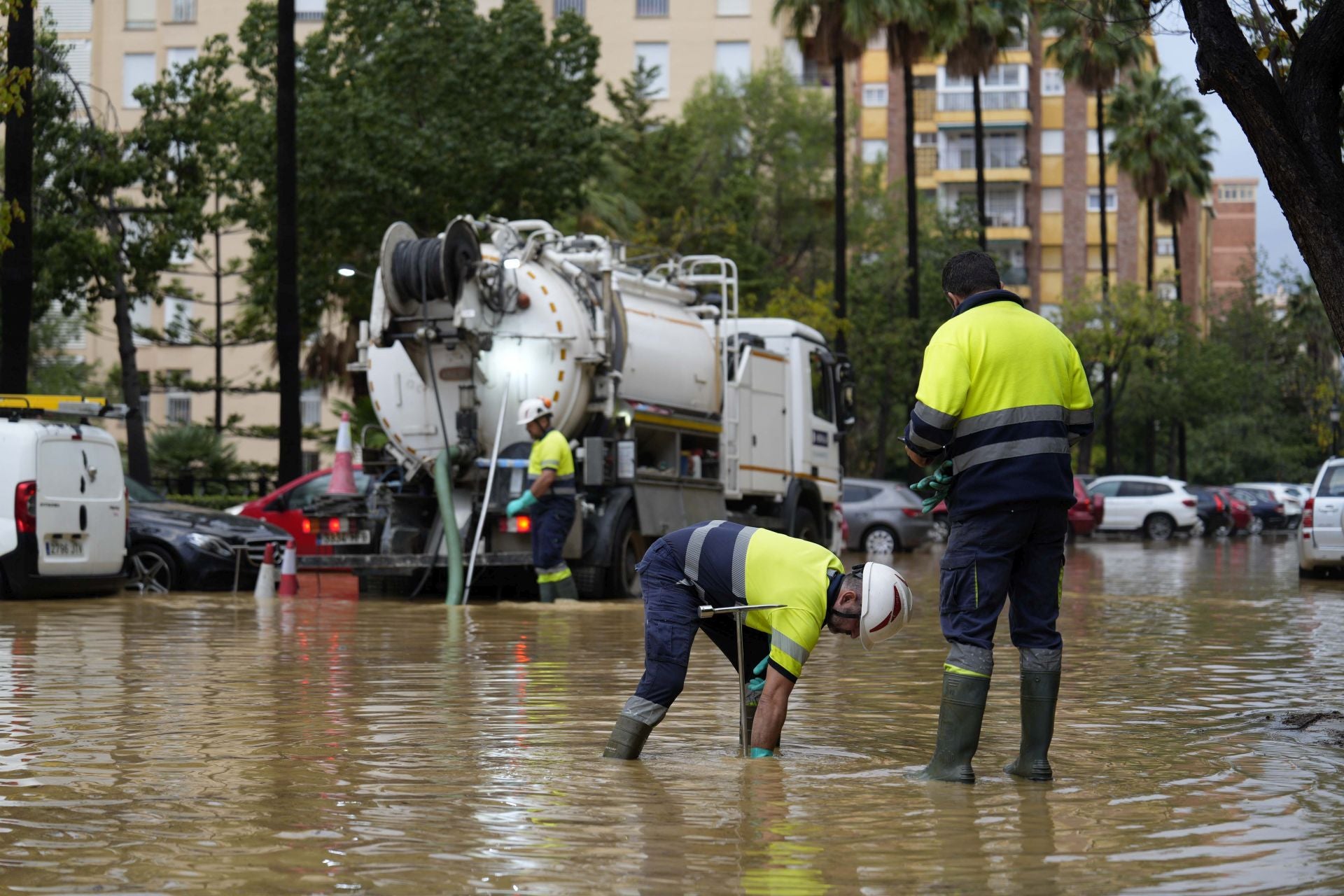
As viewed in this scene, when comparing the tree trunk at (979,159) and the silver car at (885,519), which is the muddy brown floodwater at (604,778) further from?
the tree trunk at (979,159)

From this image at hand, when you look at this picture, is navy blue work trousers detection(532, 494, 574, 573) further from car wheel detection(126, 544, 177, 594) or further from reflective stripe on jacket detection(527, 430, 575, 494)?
car wheel detection(126, 544, 177, 594)

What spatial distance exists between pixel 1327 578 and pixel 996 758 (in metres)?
18.8

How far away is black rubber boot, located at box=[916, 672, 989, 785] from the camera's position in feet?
22.8

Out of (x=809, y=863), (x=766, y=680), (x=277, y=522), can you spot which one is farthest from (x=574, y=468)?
(x=809, y=863)

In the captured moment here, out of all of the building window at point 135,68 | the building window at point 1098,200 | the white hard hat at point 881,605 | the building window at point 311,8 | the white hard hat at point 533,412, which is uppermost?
the building window at point 311,8

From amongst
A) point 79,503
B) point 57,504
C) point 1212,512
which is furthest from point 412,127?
point 1212,512

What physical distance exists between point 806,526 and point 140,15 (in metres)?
51.9

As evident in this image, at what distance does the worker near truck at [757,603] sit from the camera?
720 centimetres

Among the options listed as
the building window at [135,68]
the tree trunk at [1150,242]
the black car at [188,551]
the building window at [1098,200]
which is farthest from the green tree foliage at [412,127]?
the building window at [1098,200]

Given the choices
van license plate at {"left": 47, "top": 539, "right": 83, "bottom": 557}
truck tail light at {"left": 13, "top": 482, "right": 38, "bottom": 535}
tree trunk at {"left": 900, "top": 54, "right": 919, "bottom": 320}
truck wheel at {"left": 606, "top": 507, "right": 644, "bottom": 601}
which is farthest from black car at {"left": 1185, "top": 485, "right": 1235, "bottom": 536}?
truck tail light at {"left": 13, "top": 482, "right": 38, "bottom": 535}

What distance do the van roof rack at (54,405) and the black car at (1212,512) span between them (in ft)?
113

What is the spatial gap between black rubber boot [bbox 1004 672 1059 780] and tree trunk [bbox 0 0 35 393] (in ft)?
53.5

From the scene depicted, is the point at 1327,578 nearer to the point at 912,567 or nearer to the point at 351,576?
the point at 912,567

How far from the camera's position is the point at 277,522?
2348 cm
